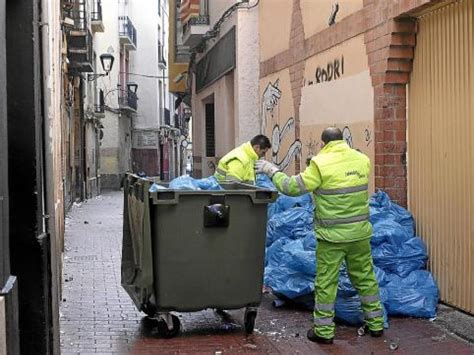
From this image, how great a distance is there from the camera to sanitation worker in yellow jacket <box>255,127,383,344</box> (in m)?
6.05

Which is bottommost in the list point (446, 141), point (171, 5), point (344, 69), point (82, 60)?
point (446, 141)

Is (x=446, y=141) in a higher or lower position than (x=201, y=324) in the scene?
higher

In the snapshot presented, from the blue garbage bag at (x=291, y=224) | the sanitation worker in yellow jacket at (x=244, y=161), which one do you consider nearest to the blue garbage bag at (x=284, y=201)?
the blue garbage bag at (x=291, y=224)

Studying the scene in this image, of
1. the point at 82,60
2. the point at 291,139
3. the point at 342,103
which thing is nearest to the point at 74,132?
the point at 82,60

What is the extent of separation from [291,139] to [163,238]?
608cm

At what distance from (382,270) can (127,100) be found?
33.7 meters

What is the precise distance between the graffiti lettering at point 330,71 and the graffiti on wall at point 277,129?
1.36 metres

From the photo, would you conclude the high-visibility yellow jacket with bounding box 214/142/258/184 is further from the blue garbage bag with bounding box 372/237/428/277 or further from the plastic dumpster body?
the plastic dumpster body

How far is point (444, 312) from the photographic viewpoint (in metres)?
6.83

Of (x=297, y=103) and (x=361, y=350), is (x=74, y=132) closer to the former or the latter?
(x=297, y=103)

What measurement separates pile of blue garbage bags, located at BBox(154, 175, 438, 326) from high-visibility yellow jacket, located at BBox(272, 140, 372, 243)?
2.46 feet

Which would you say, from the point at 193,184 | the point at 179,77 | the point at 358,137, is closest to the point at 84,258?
the point at 193,184

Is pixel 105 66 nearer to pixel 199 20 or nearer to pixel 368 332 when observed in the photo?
pixel 199 20

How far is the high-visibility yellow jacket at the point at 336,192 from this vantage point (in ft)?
19.8
